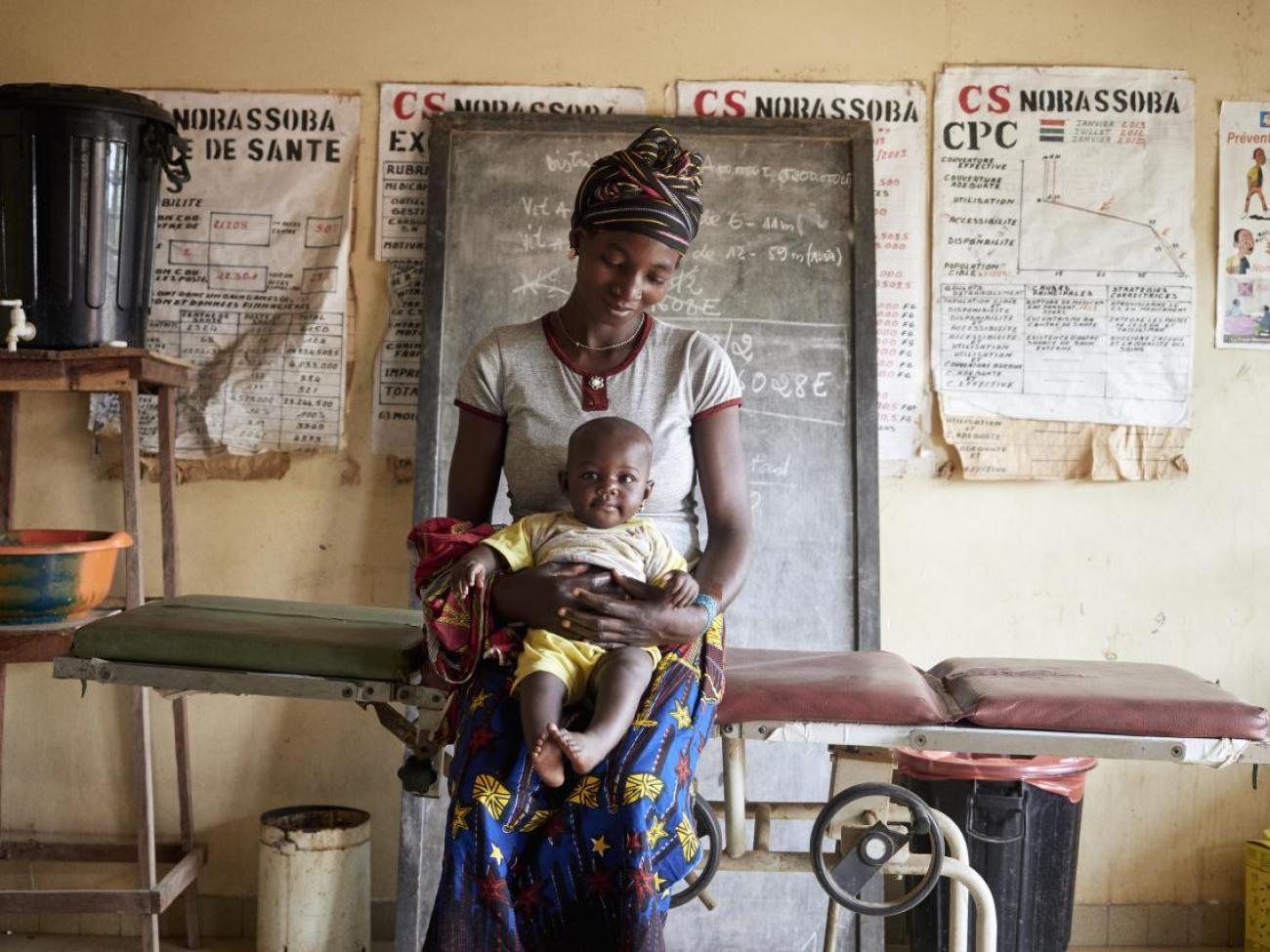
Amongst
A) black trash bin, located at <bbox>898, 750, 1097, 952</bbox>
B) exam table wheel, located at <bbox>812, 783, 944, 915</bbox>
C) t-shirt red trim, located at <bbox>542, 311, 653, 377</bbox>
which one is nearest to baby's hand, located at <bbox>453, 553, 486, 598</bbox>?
t-shirt red trim, located at <bbox>542, 311, 653, 377</bbox>

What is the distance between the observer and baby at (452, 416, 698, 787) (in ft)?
7.06

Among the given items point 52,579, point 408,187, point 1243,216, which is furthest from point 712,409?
point 1243,216

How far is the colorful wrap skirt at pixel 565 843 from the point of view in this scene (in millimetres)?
2100

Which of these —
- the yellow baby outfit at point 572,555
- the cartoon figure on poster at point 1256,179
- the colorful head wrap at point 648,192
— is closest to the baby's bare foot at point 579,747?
the yellow baby outfit at point 572,555

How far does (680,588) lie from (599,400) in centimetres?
50

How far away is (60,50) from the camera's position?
12.4ft

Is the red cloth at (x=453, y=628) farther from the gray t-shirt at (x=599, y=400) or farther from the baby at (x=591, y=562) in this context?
the gray t-shirt at (x=599, y=400)

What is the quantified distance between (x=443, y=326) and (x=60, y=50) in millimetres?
1390

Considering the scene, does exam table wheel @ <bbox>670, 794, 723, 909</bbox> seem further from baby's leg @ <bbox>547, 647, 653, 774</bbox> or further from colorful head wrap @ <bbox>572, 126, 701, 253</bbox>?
colorful head wrap @ <bbox>572, 126, 701, 253</bbox>

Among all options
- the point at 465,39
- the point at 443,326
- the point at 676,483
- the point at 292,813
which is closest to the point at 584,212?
the point at 676,483

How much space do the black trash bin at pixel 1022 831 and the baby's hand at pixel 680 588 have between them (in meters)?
0.98

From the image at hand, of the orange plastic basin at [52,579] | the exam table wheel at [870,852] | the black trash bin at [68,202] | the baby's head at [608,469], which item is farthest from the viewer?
the black trash bin at [68,202]

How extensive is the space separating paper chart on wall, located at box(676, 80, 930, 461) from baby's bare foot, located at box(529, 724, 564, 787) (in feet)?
6.34

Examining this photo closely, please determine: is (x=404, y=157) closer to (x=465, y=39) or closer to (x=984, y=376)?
(x=465, y=39)
